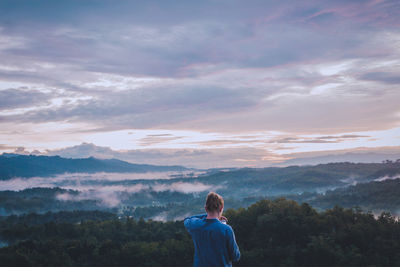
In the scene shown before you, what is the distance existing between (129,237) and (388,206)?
150 m

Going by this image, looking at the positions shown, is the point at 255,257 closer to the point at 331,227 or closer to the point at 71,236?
the point at 331,227

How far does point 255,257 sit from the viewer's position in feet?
174

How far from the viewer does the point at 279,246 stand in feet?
190

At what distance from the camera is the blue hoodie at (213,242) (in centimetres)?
600

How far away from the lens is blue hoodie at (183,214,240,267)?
6.00 metres

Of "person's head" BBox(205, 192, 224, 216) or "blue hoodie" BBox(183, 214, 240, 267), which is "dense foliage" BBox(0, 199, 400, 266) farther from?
"person's head" BBox(205, 192, 224, 216)

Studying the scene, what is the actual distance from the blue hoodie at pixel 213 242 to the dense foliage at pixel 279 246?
48198mm

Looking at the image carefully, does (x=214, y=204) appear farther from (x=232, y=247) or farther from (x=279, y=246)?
(x=279, y=246)

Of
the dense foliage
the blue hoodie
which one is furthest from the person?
the dense foliage

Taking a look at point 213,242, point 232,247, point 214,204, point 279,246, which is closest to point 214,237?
point 213,242

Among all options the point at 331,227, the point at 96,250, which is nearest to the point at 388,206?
the point at 331,227

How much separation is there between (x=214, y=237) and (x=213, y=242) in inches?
4.7

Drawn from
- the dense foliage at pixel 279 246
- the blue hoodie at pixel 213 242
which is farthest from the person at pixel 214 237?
the dense foliage at pixel 279 246

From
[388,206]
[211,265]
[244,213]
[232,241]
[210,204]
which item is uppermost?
[210,204]
